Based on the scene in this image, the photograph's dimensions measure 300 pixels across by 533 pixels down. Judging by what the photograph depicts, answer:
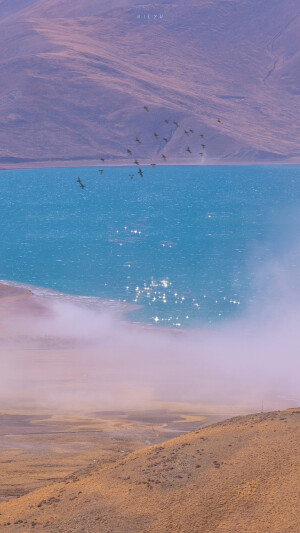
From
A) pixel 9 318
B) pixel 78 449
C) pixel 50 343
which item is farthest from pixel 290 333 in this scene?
pixel 78 449

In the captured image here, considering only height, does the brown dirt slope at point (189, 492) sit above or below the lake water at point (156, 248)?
below

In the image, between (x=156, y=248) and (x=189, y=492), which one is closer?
(x=189, y=492)

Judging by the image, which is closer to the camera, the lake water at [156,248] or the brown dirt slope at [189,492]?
the brown dirt slope at [189,492]

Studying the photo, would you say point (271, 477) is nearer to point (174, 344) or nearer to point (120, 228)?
point (174, 344)

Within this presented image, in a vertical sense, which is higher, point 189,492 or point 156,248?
point 156,248
